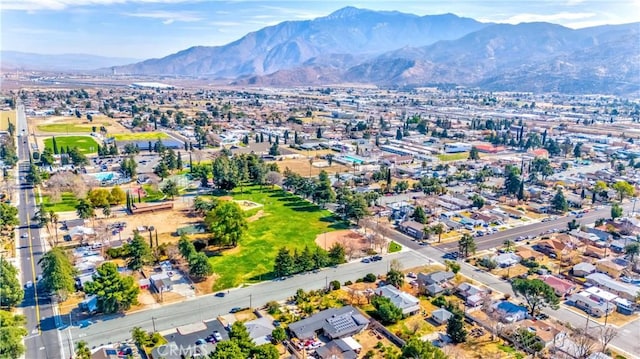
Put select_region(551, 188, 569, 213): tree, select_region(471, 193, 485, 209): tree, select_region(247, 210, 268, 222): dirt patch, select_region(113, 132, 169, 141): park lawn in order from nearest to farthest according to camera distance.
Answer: select_region(247, 210, 268, 222): dirt patch < select_region(551, 188, 569, 213): tree < select_region(471, 193, 485, 209): tree < select_region(113, 132, 169, 141): park lawn

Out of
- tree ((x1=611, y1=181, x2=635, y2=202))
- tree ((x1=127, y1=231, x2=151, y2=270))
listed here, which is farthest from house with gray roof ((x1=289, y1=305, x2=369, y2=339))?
tree ((x1=611, y1=181, x2=635, y2=202))

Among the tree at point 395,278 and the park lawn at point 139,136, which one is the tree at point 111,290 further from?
the park lawn at point 139,136

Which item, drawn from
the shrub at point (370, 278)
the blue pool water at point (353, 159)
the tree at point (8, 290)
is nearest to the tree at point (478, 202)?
the shrub at point (370, 278)

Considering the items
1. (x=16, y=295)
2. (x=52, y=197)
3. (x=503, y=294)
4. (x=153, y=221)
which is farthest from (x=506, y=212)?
(x=52, y=197)

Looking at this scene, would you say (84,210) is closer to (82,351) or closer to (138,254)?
(138,254)

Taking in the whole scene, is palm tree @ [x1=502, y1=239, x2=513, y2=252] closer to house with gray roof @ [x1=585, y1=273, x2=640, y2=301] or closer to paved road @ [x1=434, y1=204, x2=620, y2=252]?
paved road @ [x1=434, y1=204, x2=620, y2=252]
